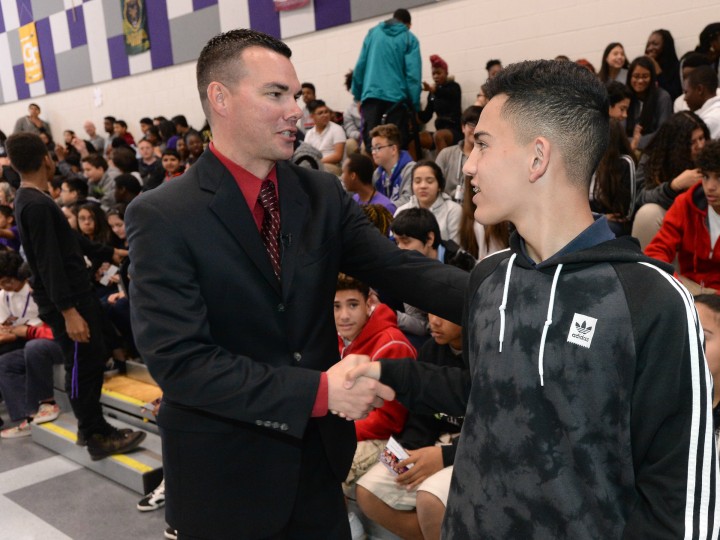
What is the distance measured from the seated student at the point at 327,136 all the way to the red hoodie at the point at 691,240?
423cm

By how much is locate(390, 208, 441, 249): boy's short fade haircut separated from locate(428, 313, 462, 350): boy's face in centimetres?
100

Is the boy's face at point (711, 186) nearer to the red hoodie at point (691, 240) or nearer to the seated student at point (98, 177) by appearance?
the red hoodie at point (691, 240)

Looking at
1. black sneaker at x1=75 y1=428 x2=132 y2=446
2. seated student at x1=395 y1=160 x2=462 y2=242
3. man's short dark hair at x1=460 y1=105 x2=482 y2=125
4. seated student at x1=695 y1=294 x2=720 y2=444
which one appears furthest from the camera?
man's short dark hair at x1=460 y1=105 x2=482 y2=125

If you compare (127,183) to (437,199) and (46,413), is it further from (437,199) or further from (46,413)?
(437,199)

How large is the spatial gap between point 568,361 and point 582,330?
6 cm

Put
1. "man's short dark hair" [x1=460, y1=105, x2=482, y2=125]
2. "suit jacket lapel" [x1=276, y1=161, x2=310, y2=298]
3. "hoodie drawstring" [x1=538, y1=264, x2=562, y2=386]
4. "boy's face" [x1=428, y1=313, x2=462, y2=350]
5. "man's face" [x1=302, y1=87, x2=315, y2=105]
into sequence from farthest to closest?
1. "man's face" [x1=302, y1=87, x2=315, y2=105]
2. "man's short dark hair" [x1=460, y1=105, x2=482, y2=125]
3. "boy's face" [x1=428, y1=313, x2=462, y2=350]
4. "suit jacket lapel" [x1=276, y1=161, x2=310, y2=298]
5. "hoodie drawstring" [x1=538, y1=264, x2=562, y2=386]

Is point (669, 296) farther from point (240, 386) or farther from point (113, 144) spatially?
point (113, 144)

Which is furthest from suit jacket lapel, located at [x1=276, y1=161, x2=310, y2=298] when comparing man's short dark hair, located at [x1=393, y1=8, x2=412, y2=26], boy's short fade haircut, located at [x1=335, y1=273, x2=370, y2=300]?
man's short dark hair, located at [x1=393, y1=8, x2=412, y2=26]

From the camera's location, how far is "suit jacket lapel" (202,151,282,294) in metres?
1.52

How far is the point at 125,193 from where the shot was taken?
6.26m

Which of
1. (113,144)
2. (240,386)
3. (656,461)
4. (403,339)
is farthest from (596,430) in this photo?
(113,144)

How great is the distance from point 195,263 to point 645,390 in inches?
39.5

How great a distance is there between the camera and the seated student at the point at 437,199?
4352mm

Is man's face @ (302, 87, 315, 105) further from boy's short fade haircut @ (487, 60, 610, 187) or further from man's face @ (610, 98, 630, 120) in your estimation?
boy's short fade haircut @ (487, 60, 610, 187)
